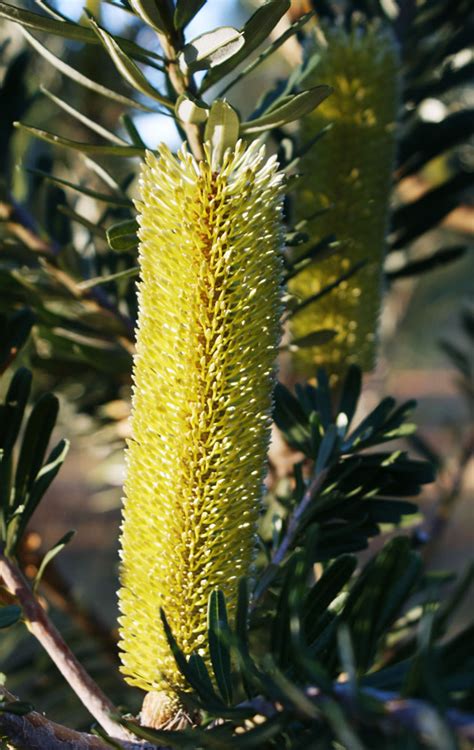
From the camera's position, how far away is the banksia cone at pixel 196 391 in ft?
1.63

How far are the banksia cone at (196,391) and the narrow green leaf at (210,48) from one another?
6 cm

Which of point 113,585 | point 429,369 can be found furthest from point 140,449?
point 429,369

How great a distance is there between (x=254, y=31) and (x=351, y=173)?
0.86ft

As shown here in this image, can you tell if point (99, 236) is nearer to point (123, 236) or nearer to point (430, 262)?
point (123, 236)

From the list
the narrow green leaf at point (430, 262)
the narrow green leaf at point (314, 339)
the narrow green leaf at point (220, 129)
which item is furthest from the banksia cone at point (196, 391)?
the narrow green leaf at point (430, 262)

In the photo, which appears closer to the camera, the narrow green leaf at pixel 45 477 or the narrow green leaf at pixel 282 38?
the narrow green leaf at pixel 282 38

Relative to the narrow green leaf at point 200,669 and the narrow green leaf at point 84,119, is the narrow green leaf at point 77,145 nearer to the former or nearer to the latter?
the narrow green leaf at point 84,119

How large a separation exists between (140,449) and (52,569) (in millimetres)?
669

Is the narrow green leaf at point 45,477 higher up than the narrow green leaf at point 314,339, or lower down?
lower down

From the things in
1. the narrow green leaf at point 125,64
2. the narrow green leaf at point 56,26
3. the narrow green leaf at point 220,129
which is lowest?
A: the narrow green leaf at point 220,129

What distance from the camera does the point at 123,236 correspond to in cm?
60

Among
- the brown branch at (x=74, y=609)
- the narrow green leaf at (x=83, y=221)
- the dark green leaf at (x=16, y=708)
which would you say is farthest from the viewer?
the brown branch at (x=74, y=609)

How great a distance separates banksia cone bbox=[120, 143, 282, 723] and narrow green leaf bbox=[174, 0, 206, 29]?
0.09 m

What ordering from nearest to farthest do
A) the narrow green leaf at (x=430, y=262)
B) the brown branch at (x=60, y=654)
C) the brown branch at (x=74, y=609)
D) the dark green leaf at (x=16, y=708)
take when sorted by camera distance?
the dark green leaf at (x=16, y=708)
the brown branch at (x=60, y=654)
the narrow green leaf at (x=430, y=262)
the brown branch at (x=74, y=609)
